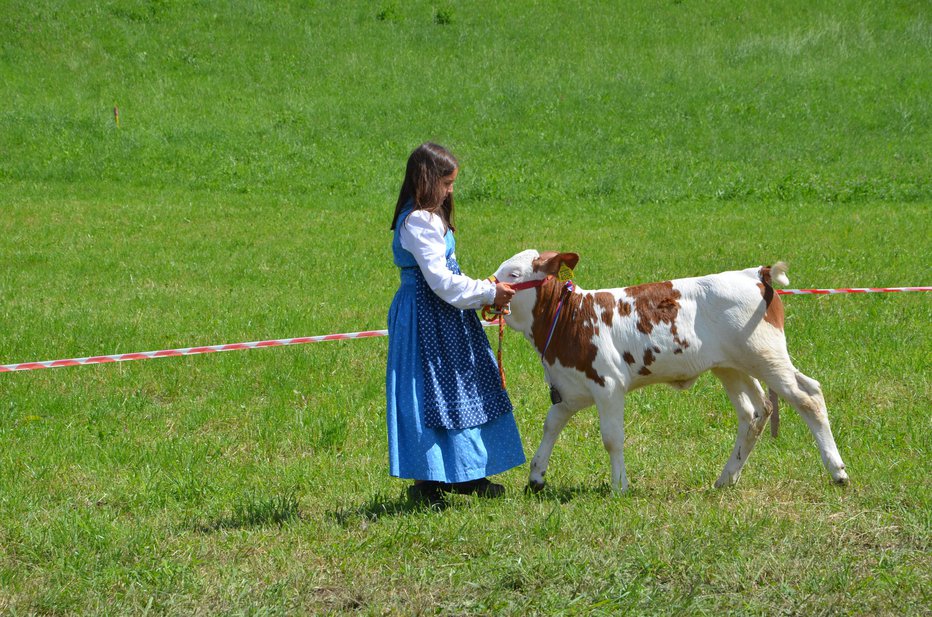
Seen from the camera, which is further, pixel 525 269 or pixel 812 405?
pixel 525 269

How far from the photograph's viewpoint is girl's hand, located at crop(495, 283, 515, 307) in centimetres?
533

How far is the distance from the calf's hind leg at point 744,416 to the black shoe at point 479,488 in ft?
4.04

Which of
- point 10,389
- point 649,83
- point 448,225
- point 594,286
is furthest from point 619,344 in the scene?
point 649,83

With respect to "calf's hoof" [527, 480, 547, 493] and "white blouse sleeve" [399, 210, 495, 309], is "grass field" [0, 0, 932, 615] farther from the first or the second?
"white blouse sleeve" [399, 210, 495, 309]

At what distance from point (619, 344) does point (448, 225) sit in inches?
44.2

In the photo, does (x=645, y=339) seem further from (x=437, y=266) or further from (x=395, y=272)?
(x=395, y=272)

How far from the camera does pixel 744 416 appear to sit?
5.74m

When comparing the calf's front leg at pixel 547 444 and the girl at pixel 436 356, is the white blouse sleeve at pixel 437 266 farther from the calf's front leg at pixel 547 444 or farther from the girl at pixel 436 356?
the calf's front leg at pixel 547 444

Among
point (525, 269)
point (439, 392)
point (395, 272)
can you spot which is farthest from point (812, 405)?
point (395, 272)

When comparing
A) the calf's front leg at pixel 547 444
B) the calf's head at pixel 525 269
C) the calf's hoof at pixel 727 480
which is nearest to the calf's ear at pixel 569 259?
the calf's head at pixel 525 269

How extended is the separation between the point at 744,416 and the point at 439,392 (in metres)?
1.74

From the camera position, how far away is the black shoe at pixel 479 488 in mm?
5672

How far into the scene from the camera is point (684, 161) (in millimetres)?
21000

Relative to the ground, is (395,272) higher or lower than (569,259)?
lower
